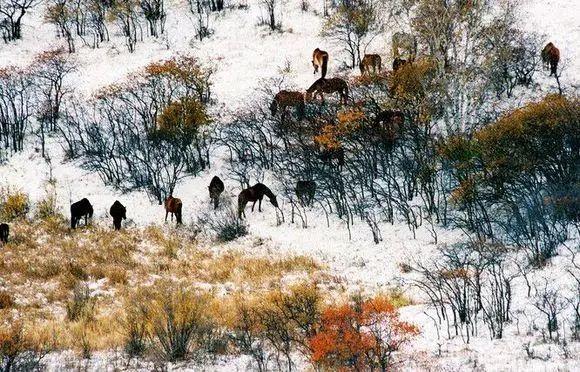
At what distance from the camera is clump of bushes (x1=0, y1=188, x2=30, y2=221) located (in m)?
25.4

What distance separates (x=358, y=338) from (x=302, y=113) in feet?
69.2

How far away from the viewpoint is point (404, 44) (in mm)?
32469

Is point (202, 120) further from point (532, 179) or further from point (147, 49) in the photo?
point (532, 179)

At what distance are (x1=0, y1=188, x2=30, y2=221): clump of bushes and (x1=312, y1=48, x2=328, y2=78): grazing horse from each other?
1651cm

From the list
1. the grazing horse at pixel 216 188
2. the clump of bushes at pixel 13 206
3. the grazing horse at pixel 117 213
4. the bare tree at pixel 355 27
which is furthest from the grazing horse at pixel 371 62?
the clump of bushes at pixel 13 206

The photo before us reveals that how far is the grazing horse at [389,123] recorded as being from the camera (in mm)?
26797

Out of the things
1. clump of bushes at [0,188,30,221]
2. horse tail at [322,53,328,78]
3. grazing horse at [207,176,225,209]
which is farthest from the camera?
horse tail at [322,53,328,78]

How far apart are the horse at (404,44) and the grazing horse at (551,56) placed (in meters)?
6.49

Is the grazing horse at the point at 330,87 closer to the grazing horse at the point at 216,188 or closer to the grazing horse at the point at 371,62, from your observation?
the grazing horse at the point at 371,62

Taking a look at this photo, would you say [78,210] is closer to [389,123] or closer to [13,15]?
[389,123]

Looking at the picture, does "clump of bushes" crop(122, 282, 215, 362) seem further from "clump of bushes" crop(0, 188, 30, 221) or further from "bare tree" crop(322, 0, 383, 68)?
"bare tree" crop(322, 0, 383, 68)

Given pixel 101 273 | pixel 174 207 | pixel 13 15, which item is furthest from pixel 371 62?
pixel 13 15

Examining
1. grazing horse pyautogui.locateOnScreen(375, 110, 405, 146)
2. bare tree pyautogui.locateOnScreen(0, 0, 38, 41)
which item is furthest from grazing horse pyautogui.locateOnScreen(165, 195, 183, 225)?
bare tree pyautogui.locateOnScreen(0, 0, 38, 41)

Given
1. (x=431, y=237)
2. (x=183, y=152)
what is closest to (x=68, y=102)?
(x=183, y=152)
